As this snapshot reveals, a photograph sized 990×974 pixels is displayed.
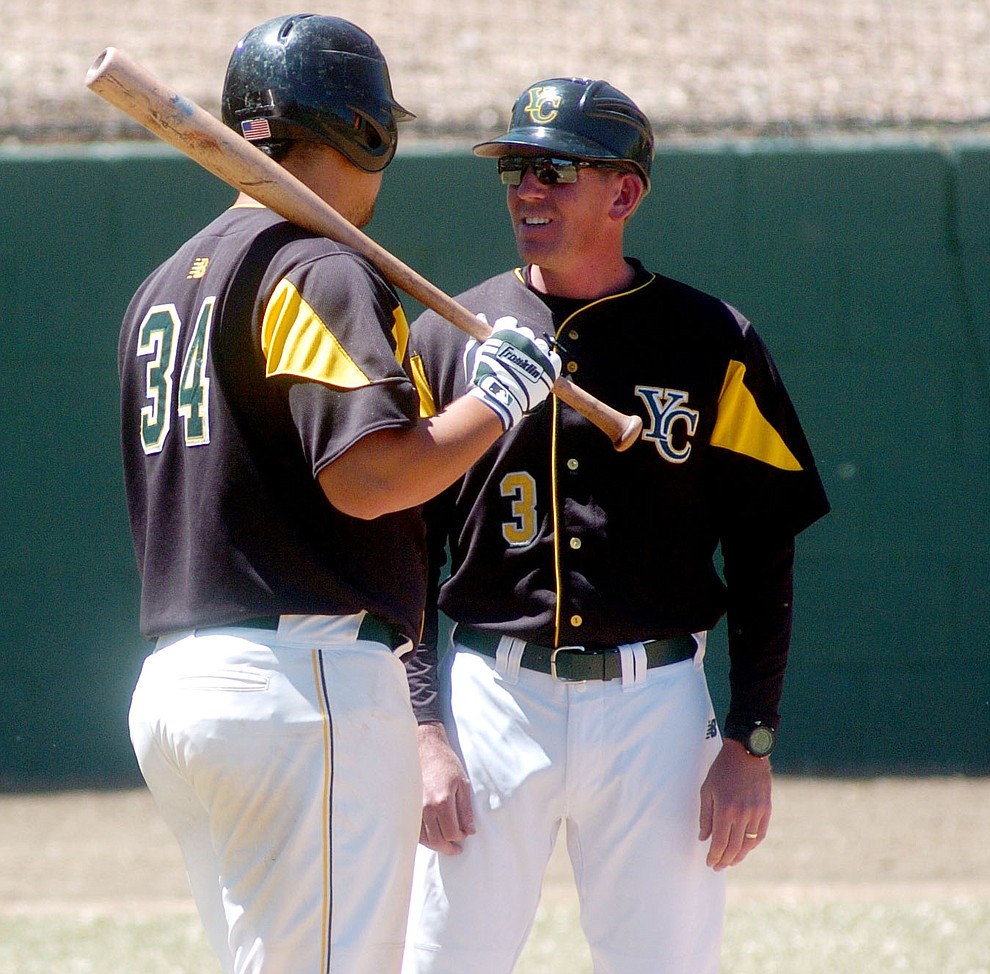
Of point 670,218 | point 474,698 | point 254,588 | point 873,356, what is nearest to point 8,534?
point 670,218

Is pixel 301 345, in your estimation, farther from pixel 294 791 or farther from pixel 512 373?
pixel 294 791

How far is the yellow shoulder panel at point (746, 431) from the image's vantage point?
2912 millimetres

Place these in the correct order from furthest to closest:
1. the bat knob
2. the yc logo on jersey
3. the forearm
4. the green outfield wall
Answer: the green outfield wall → the yc logo on jersey → the bat knob → the forearm

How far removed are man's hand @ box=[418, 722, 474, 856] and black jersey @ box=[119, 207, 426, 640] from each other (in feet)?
1.56

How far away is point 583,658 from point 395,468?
0.75 m

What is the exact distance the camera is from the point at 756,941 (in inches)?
174

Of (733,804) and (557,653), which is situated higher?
(557,653)

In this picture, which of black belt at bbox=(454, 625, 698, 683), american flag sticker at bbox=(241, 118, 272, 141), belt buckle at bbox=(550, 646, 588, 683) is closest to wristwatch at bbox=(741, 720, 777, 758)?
black belt at bbox=(454, 625, 698, 683)

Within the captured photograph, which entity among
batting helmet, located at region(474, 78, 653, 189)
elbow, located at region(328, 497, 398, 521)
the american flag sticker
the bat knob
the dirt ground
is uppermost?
the american flag sticker

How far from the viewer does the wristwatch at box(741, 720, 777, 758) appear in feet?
9.41

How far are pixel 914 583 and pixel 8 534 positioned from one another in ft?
12.2

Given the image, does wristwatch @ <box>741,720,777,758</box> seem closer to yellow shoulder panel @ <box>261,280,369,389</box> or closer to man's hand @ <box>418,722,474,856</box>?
man's hand @ <box>418,722,474,856</box>

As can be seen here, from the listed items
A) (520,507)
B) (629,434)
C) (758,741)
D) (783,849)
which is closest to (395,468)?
(629,434)

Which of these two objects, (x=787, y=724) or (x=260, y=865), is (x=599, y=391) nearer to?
(x=260, y=865)
